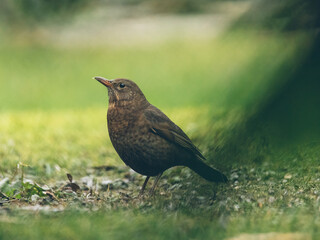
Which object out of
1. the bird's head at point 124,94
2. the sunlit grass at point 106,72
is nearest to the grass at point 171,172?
the sunlit grass at point 106,72

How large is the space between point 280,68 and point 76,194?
2.67m

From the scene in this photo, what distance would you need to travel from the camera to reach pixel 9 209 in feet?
11.4

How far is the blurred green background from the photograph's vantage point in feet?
5.34

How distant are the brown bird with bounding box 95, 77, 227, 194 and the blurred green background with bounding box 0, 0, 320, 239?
0.25m

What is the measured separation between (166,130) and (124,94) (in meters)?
0.40

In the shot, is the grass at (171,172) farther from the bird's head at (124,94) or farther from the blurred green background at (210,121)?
the bird's head at (124,94)

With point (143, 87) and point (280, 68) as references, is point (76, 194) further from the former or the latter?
point (143, 87)

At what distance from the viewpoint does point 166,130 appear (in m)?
3.68

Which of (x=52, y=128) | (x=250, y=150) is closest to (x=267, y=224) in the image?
(x=250, y=150)

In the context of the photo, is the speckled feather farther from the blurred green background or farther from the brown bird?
the blurred green background

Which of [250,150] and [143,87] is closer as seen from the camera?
[250,150]

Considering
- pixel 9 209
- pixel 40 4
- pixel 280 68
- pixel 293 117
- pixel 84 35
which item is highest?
pixel 84 35

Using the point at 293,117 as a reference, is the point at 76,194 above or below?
below

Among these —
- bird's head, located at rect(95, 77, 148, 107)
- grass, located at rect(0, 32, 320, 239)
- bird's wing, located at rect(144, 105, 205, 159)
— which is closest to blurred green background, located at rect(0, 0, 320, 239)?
grass, located at rect(0, 32, 320, 239)
